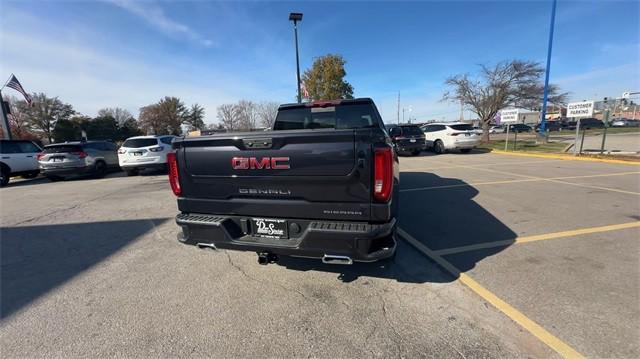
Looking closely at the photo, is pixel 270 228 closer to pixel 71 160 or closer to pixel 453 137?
pixel 71 160

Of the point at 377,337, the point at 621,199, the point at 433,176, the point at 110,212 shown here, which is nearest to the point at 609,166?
the point at 621,199

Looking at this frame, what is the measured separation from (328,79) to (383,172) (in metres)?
27.2

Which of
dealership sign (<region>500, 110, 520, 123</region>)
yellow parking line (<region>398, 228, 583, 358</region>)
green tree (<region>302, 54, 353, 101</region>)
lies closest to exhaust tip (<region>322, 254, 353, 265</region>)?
yellow parking line (<region>398, 228, 583, 358</region>)

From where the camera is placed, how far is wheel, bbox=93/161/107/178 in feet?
41.9

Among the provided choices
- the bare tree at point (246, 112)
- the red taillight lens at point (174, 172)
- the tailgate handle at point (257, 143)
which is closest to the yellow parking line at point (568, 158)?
the tailgate handle at point (257, 143)

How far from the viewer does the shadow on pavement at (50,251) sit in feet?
10.6

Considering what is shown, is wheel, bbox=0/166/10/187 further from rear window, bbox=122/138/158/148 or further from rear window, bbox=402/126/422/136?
rear window, bbox=402/126/422/136

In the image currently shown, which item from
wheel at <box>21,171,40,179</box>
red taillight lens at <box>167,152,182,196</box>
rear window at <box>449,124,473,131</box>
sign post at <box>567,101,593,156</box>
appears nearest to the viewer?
red taillight lens at <box>167,152,182,196</box>

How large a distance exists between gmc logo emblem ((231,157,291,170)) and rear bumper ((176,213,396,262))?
538 millimetres

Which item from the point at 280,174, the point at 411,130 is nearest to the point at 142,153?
the point at 280,174

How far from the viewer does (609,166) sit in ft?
34.8

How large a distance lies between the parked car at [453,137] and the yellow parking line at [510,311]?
46.2 feet

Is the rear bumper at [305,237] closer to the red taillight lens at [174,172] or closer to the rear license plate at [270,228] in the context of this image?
the rear license plate at [270,228]

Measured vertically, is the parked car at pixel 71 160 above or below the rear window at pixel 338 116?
below
